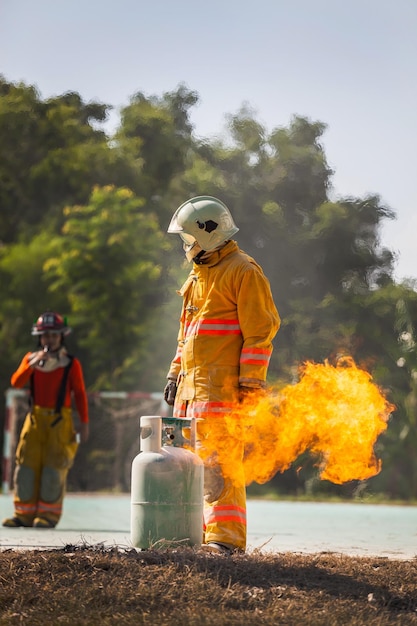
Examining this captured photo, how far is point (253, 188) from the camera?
2598 centimetres

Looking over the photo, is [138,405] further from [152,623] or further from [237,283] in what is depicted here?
[152,623]

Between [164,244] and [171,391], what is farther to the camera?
[164,244]

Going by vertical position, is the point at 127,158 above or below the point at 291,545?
above

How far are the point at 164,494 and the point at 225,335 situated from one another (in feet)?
3.79

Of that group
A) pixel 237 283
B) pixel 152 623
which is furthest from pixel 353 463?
pixel 152 623

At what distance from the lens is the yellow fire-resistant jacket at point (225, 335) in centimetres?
703

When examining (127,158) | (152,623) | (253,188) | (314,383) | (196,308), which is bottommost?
(152,623)

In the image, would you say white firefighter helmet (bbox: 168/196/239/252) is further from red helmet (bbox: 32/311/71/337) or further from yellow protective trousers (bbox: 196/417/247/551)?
red helmet (bbox: 32/311/71/337)

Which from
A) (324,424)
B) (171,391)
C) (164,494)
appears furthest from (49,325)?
(164,494)

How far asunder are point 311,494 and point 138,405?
410cm

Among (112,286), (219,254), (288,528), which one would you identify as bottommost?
(288,528)

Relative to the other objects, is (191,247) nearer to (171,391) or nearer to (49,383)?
(171,391)

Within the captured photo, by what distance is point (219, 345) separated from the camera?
715 cm

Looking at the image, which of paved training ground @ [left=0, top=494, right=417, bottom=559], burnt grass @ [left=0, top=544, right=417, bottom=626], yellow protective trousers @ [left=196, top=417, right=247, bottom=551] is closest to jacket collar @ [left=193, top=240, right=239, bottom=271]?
yellow protective trousers @ [left=196, top=417, right=247, bottom=551]
